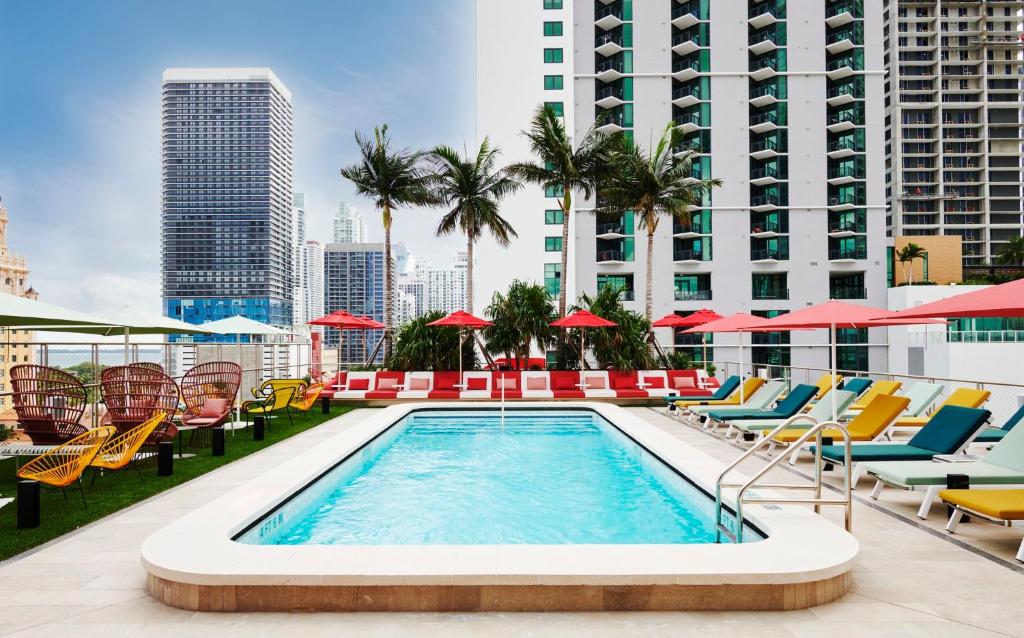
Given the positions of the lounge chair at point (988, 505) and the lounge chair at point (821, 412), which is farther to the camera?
the lounge chair at point (821, 412)

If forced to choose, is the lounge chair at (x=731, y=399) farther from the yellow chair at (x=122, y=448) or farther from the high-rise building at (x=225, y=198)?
the high-rise building at (x=225, y=198)

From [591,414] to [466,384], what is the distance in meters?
4.53

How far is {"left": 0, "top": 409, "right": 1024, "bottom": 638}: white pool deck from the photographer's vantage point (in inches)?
141

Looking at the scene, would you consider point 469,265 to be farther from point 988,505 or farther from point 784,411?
point 988,505

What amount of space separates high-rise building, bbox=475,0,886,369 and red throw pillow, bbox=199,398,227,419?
2950 centimetres

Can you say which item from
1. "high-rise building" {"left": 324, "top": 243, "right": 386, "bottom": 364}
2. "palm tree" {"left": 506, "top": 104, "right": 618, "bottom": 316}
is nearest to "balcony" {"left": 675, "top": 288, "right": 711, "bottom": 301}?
"palm tree" {"left": 506, "top": 104, "right": 618, "bottom": 316}

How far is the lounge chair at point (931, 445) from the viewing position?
6891 mm

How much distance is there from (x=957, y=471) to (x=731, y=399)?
764 centimetres

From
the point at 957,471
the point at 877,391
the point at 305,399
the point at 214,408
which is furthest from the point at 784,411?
the point at 214,408

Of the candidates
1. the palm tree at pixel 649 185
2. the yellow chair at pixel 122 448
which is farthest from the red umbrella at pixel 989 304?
the palm tree at pixel 649 185

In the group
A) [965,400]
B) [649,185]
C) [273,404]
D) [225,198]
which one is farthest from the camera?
[225,198]

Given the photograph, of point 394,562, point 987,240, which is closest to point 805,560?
point 394,562

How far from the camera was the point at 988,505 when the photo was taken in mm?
4809

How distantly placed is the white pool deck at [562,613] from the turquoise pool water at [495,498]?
109 centimetres
